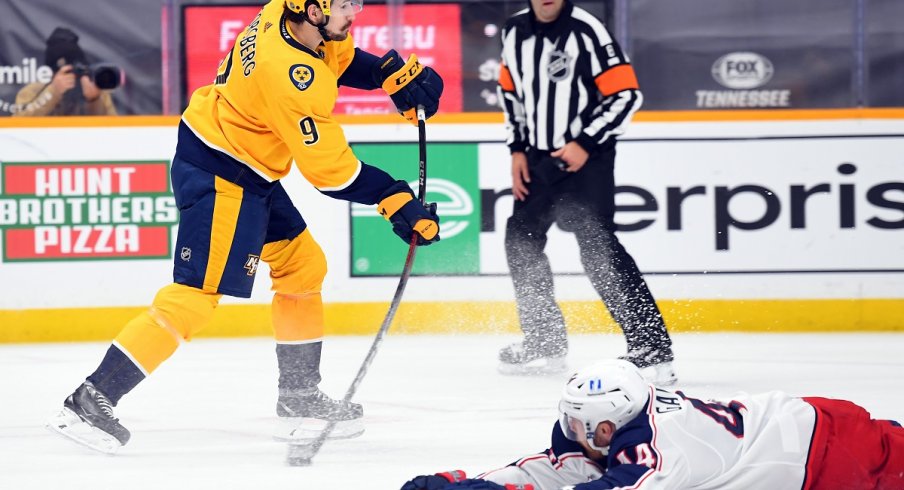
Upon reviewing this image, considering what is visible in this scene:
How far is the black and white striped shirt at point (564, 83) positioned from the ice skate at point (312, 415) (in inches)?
53.8

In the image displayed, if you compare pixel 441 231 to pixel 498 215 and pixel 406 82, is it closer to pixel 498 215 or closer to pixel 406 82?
pixel 498 215

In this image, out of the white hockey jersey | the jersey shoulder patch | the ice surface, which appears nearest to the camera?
the white hockey jersey

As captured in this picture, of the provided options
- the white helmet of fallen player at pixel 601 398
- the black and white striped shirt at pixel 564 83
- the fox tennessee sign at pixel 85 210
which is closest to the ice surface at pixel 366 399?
the fox tennessee sign at pixel 85 210

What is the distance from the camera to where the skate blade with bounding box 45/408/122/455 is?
3.05m

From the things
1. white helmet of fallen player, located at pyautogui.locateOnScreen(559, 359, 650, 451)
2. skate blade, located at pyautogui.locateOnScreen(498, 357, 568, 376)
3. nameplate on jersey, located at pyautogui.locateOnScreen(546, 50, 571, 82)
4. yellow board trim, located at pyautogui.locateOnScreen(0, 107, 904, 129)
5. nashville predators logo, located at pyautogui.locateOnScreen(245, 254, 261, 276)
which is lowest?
skate blade, located at pyautogui.locateOnScreen(498, 357, 568, 376)

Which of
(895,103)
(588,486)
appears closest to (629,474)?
(588,486)

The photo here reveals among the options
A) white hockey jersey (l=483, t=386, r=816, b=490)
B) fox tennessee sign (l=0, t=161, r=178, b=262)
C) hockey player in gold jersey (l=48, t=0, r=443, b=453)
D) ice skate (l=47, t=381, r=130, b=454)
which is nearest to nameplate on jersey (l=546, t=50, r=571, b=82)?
hockey player in gold jersey (l=48, t=0, r=443, b=453)

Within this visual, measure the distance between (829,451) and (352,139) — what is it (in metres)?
3.49

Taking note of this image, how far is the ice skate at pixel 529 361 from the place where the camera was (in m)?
4.45

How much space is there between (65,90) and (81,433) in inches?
111

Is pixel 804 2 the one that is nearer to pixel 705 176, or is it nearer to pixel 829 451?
pixel 705 176

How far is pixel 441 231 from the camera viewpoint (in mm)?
5516

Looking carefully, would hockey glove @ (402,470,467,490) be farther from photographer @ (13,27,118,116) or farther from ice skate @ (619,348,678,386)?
photographer @ (13,27,118,116)

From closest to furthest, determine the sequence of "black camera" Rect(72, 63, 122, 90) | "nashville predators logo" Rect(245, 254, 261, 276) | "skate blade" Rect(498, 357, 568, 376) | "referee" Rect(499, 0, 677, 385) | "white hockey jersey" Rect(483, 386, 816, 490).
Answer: "white hockey jersey" Rect(483, 386, 816, 490) → "nashville predators logo" Rect(245, 254, 261, 276) → "referee" Rect(499, 0, 677, 385) → "skate blade" Rect(498, 357, 568, 376) → "black camera" Rect(72, 63, 122, 90)
